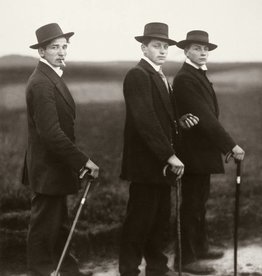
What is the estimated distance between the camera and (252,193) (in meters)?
3.67

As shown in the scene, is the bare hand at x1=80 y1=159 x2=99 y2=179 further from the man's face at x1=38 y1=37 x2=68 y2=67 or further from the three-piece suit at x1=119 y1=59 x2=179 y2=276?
the man's face at x1=38 y1=37 x2=68 y2=67

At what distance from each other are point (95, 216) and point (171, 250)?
515 mm

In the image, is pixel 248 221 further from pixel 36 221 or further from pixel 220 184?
pixel 36 221

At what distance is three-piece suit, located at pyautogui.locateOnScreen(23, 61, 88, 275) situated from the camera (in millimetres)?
2881

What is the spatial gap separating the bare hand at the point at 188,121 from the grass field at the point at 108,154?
36 centimetres

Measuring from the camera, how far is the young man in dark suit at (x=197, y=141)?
10.8 feet

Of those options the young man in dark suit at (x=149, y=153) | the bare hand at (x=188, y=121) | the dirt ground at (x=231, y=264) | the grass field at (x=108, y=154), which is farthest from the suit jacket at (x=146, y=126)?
→ the dirt ground at (x=231, y=264)

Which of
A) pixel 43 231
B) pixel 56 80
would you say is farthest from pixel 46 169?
pixel 56 80

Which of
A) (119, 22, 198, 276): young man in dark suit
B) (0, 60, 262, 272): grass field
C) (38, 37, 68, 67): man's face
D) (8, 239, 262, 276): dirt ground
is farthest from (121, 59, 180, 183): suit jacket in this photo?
(8, 239, 262, 276): dirt ground

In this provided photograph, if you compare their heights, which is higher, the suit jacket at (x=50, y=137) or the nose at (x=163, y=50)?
the nose at (x=163, y=50)

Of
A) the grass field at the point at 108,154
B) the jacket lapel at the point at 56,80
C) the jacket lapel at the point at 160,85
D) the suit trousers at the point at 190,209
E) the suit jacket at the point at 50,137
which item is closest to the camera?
the suit jacket at the point at 50,137

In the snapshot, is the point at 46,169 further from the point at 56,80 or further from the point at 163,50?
the point at 163,50

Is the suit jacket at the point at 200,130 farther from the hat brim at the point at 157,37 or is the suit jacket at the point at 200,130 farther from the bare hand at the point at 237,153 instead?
the hat brim at the point at 157,37

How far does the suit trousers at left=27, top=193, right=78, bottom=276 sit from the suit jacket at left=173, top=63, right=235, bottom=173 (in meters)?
0.82
